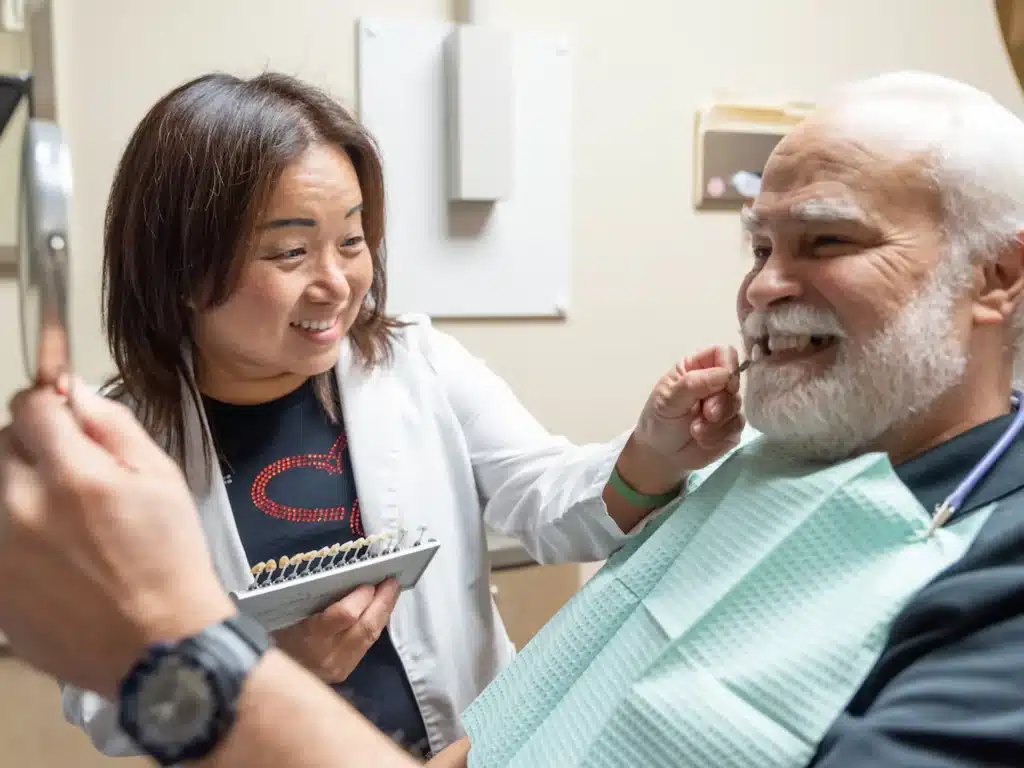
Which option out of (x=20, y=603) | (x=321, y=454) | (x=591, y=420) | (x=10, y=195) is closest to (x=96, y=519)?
(x=20, y=603)

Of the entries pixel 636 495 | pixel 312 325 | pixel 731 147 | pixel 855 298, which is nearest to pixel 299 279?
pixel 312 325

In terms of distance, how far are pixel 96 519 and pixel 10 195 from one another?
0.58ft

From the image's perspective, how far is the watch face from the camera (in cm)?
46

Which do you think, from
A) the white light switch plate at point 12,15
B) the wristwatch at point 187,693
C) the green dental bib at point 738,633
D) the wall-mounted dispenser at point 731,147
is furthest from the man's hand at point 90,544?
the wall-mounted dispenser at point 731,147

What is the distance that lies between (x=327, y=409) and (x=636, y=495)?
1.29ft

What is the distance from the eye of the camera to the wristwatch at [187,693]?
46 centimetres

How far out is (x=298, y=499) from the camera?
3.46ft

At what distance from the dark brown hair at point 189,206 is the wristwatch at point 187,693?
588 mm

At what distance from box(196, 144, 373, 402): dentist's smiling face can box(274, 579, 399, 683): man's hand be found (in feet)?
0.90

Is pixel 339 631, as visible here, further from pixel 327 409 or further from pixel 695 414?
pixel 695 414

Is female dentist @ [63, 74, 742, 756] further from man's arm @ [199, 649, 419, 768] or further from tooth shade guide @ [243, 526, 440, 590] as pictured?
man's arm @ [199, 649, 419, 768]

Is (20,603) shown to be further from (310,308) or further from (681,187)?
(681,187)

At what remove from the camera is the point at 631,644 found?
0.81m

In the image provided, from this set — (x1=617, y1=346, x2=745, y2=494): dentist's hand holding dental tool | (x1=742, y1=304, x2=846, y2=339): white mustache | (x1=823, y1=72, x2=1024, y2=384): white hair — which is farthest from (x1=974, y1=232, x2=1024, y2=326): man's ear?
(x1=617, y1=346, x2=745, y2=494): dentist's hand holding dental tool
